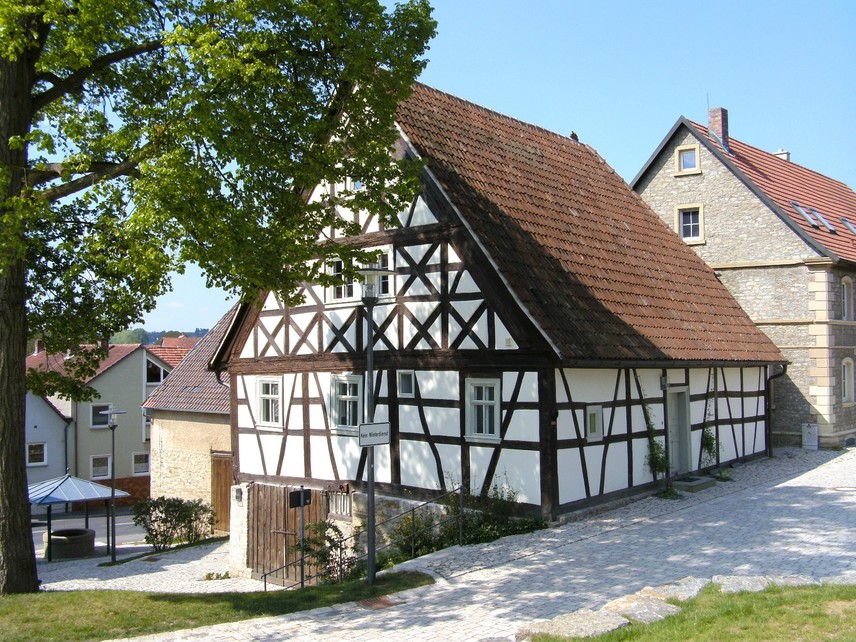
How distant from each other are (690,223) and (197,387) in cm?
1654

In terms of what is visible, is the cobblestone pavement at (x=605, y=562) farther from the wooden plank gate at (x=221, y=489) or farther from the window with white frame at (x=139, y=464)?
the window with white frame at (x=139, y=464)

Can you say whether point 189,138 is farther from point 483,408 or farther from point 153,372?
point 153,372

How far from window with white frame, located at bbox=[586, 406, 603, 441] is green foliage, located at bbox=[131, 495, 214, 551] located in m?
13.2

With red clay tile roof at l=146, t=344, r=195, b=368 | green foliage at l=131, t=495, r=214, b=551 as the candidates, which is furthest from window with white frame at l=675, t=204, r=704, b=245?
red clay tile roof at l=146, t=344, r=195, b=368

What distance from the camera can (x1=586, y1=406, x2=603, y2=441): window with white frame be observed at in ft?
50.3

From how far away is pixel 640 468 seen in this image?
54.8 ft

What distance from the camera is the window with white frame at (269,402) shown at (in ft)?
64.1

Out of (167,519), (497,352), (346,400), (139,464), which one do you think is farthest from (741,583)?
(139,464)

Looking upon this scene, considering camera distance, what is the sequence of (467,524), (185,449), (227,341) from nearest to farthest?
(467,524) < (227,341) < (185,449)

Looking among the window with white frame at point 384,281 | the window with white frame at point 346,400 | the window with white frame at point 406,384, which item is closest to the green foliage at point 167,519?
the window with white frame at point 346,400

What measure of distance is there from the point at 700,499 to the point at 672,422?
223 centimetres

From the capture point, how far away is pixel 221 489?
2539 cm

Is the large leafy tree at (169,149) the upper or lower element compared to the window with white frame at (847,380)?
upper

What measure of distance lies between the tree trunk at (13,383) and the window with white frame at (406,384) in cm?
685
